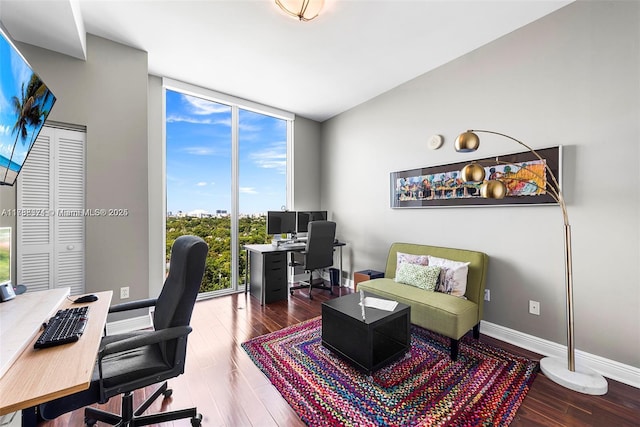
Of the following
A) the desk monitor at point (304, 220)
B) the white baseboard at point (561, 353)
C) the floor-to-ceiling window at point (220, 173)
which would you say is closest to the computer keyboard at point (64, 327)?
the floor-to-ceiling window at point (220, 173)

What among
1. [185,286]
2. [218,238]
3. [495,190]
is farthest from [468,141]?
[218,238]

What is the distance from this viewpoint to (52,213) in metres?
2.43

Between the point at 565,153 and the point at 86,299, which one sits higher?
the point at 565,153

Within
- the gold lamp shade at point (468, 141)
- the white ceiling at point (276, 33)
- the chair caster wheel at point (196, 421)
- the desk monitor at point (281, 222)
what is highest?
the white ceiling at point (276, 33)

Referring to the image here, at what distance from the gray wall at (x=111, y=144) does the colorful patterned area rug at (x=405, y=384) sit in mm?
1567

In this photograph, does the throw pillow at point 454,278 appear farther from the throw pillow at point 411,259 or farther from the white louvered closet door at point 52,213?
the white louvered closet door at point 52,213

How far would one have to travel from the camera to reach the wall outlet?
2369 millimetres

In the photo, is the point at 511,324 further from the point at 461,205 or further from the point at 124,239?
the point at 124,239

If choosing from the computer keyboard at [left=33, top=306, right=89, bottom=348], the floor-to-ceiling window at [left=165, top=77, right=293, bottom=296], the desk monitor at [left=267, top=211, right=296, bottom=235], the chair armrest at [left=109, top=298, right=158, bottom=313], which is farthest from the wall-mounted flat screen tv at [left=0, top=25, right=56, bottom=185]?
the desk monitor at [left=267, top=211, right=296, bottom=235]

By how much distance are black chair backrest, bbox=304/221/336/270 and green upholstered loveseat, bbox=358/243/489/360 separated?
3.27 ft

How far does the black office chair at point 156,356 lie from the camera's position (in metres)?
1.21

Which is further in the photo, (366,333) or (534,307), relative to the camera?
(534,307)

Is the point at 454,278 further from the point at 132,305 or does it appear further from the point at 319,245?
the point at 132,305

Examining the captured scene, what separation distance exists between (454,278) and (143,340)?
251 centimetres
